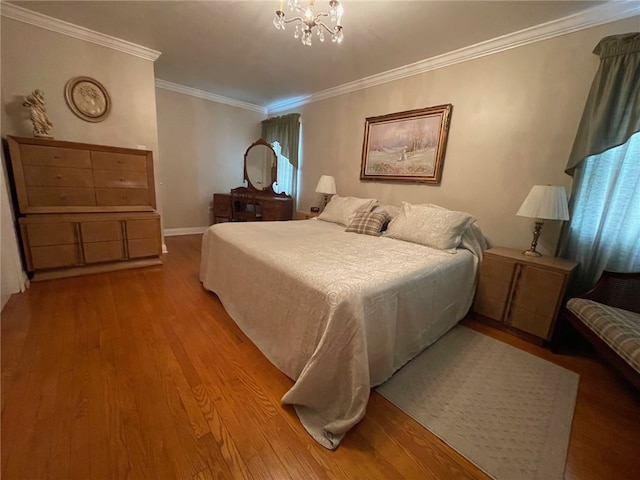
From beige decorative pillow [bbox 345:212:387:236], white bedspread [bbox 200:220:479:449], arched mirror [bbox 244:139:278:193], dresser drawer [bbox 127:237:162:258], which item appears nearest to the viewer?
white bedspread [bbox 200:220:479:449]

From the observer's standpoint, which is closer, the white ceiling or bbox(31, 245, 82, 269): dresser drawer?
the white ceiling

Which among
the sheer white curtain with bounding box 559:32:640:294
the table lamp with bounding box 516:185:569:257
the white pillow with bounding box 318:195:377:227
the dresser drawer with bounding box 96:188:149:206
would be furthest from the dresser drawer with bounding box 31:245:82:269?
the sheer white curtain with bounding box 559:32:640:294

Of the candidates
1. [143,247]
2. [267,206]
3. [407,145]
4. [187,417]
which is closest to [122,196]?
[143,247]

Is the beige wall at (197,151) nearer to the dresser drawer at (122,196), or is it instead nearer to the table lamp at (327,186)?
the dresser drawer at (122,196)

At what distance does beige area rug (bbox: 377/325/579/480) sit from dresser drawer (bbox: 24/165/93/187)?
Result: 3385mm

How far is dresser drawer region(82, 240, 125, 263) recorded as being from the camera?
2.65 metres

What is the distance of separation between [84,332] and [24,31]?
289cm

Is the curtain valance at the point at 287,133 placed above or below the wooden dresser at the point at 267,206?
above

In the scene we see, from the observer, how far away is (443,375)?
5.17ft

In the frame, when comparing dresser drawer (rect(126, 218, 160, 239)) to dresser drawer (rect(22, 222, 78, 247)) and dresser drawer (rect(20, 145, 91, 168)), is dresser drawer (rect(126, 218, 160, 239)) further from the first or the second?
dresser drawer (rect(20, 145, 91, 168))

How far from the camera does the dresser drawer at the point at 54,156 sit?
2343 millimetres

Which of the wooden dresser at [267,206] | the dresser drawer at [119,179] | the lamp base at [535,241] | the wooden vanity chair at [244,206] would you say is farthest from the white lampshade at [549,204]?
the dresser drawer at [119,179]

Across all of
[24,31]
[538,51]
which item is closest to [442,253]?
[538,51]

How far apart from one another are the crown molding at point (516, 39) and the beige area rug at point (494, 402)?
247 cm
